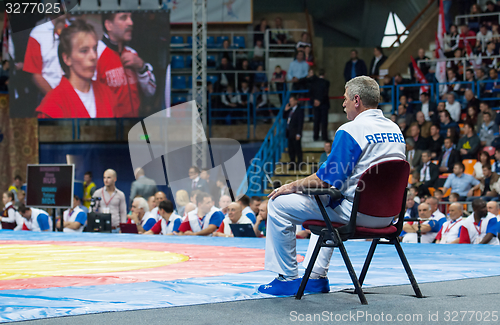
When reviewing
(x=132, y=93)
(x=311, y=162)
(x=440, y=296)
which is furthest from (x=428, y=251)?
(x=132, y=93)

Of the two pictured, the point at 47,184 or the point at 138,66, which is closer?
the point at 47,184

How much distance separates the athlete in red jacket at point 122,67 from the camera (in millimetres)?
12961

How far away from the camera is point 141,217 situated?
33.9 ft

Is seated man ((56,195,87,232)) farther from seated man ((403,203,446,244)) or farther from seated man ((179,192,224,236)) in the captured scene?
seated man ((403,203,446,244))

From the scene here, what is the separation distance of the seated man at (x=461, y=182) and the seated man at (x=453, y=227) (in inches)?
116

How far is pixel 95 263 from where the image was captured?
4.97 metres

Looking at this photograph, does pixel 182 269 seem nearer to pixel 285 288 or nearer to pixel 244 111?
pixel 285 288

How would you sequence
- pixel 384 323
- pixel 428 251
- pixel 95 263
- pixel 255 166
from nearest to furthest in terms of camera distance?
pixel 384 323, pixel 95 263, pixel 428 251, pixel 255 166

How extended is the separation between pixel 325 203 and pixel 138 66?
411 inches

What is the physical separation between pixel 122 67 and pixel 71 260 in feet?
27.8

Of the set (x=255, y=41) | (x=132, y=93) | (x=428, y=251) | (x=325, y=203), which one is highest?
(x=255, y=41)

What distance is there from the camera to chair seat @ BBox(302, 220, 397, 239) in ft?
10.7

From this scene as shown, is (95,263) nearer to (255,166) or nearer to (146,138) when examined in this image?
(255,166)

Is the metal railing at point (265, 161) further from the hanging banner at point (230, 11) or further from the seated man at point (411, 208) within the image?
the hanging banner at point (230, 11)
